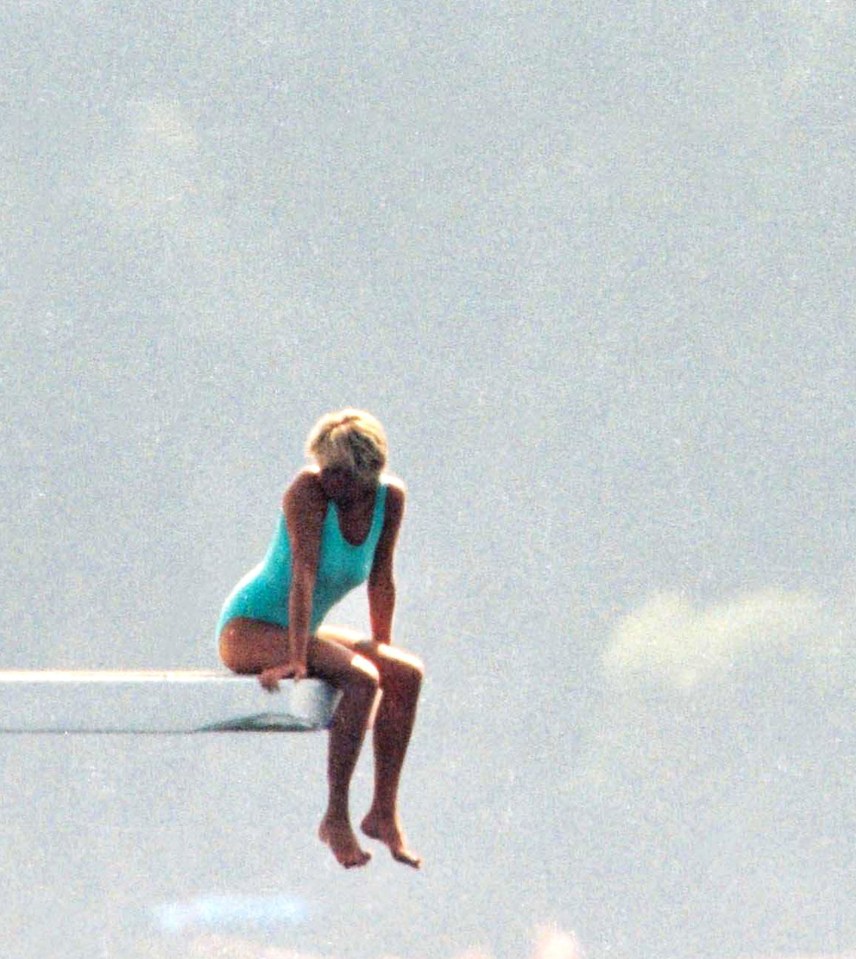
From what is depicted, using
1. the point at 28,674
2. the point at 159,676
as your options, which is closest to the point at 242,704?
the point at 159,676

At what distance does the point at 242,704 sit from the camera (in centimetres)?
883

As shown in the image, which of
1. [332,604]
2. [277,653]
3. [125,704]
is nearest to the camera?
[125,704]

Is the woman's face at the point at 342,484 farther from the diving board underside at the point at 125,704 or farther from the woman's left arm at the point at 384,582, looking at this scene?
the diving board underside at the point at 125,704

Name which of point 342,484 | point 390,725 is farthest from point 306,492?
point 390,725

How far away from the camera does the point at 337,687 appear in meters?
9.12

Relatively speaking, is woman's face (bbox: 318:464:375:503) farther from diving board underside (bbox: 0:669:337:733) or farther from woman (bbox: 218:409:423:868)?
diving board underside (bbox: 0:669:337:733)

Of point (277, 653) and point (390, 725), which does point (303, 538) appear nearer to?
point (277, 653)

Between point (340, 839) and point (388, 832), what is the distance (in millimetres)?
314

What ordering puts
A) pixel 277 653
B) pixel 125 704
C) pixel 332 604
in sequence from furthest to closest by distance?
pixel 332 604 → pixel 277 653 → pixel 125 704

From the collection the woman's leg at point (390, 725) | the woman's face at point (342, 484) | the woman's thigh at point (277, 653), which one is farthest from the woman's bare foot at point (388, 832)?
the woman's face at point (342, 484)

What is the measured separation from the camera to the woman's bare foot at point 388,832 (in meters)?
9.41

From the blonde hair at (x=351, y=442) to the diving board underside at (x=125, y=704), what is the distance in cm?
102

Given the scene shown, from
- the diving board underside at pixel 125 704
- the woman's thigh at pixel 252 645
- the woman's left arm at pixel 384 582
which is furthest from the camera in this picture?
the woman's left arm at pixel 384 582

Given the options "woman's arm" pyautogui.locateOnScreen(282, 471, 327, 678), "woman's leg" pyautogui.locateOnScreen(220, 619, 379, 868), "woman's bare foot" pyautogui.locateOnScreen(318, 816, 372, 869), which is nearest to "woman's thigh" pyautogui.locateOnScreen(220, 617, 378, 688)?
"woman's leg" pyautogui.locateOnScreen(220, 619, 379, 868)
